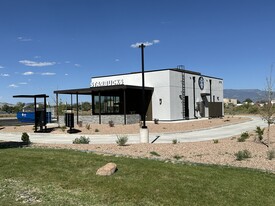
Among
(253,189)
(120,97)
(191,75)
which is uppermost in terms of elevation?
(191,75)

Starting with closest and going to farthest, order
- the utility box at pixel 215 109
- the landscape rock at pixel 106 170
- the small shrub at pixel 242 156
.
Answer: the landscape rock at pixel 106 170 < the small shrub at pixel 242 156 < the utility box at pixel 215 109

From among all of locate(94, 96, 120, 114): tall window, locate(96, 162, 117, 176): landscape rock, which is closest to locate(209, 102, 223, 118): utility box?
locate(94, 96, 120, 114): tall window

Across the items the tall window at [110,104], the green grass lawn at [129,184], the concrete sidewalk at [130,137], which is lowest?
the concrete sidewalk at [130,137]

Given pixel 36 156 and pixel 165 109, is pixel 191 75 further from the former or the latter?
pixel 36 156

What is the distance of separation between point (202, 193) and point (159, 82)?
29797 mm

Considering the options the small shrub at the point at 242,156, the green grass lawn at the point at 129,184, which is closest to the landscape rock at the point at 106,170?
the green grass lawn at the point at 129,184

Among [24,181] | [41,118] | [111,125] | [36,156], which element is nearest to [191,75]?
[111,125]

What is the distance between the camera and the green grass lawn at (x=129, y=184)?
6238 millimetres

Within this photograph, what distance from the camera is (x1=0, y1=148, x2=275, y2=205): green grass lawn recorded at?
624 centimetres

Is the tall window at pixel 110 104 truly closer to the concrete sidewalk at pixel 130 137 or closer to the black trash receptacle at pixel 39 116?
the black trash receptacle at pixel 39 116

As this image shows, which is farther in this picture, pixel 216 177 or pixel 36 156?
pixel 36 156

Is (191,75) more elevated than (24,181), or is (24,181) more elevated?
(191,75)

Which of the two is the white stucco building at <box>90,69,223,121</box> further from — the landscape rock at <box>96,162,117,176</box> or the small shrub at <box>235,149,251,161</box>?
the landscape rock at <box>96,162,117,176</box>

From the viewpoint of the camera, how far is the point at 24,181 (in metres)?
7.59
